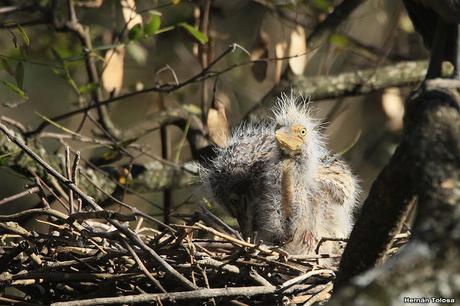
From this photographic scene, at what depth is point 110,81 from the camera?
4.45 m

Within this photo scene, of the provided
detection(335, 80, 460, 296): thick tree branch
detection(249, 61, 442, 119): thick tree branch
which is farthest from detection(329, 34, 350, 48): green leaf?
detection(335, 80, 460, 296): thick tree branch

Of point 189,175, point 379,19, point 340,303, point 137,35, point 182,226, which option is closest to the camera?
point 340,303

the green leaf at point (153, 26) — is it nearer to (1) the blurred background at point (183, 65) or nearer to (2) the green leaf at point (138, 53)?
(1) the blurred background at point (183, 65)

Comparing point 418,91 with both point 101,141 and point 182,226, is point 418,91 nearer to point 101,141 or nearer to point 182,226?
point 182,226

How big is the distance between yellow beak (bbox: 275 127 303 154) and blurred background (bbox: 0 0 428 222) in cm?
42

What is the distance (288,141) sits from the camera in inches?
153

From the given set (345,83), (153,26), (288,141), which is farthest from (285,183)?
(345,83)

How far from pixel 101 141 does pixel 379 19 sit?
2809 mm

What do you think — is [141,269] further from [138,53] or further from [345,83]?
[138,53]

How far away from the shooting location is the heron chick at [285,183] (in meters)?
3.80

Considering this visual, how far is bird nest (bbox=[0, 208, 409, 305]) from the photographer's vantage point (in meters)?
3.00

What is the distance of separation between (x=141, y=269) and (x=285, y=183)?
1.09 metres

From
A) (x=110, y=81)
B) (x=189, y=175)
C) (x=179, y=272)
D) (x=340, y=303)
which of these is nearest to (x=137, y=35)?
(x=110, y=81)

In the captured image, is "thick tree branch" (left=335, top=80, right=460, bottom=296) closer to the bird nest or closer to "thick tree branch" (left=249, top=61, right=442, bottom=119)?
the bird nest
